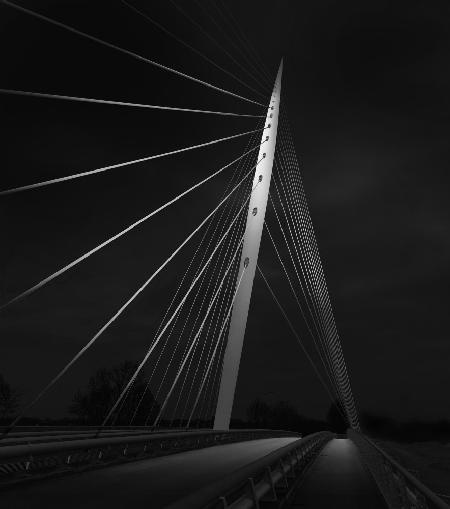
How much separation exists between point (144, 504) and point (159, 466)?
24.1 feet

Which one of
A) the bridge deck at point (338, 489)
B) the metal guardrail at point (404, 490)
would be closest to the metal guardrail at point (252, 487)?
the bridge deck at point (338, 489)

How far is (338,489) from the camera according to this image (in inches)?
478

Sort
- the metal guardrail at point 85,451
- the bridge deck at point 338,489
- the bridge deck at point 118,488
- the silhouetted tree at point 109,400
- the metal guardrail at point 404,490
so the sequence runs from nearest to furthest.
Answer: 1. the metal guardrail at point 404,490
2. the bridge deck at point 118,488
3. the bridge deck at point 338,489
4. the metal guardrail at point 85,451
5. the silhouetted tree at point 109,400

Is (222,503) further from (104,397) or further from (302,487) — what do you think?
(104,397)

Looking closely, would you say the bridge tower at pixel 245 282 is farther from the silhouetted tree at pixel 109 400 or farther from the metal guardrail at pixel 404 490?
the silhouetted tree at pixel 109 400

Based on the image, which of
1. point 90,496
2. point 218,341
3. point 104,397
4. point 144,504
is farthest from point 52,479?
point 104,397

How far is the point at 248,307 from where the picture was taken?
24578mm

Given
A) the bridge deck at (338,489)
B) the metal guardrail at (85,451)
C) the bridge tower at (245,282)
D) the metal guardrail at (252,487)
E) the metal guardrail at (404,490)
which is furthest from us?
the bridge tower at (245,282)

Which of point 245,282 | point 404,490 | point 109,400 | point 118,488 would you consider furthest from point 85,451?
point 109,400

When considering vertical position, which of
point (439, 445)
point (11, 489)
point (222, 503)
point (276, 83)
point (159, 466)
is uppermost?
point (276, 83)

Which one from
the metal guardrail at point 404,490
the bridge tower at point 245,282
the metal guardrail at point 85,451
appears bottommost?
the metal guardrail at point 404,490

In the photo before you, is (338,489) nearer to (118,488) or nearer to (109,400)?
(118,488)

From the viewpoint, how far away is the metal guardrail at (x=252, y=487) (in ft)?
18.7

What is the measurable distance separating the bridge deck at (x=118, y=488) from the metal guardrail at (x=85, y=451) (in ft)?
1.58
